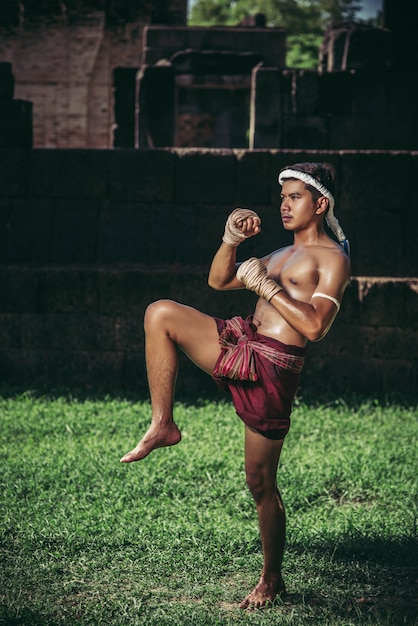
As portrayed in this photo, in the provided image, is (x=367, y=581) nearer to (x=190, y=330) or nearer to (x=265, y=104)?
(x=190, y=330)

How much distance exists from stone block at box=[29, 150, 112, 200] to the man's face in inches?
189

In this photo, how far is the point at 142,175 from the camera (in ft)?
28.3

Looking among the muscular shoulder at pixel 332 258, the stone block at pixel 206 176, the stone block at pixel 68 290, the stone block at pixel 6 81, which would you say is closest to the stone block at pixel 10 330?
the stone block at pixel 68 290

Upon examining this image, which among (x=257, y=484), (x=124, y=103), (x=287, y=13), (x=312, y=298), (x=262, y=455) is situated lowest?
(x=257, y=484)

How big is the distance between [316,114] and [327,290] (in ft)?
24.6

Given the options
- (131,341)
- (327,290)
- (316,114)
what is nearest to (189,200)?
(131,341)

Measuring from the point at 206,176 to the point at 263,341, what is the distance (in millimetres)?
4764

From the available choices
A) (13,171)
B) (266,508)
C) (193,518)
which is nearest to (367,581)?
(266,508)

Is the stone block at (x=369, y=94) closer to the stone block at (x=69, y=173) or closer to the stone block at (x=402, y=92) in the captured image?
the stone block at (x=402, y=92)

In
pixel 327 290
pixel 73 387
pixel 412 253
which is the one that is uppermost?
pixel 327 290

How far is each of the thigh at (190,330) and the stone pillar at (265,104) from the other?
6928 mm

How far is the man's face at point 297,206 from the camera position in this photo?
4.07 m

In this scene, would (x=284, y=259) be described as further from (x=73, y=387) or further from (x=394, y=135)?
(x=394, y=135)

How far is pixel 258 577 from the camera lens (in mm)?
4578
